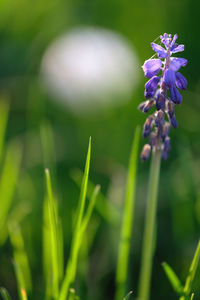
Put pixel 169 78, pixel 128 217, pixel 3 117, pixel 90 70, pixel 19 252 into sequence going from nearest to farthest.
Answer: pixel 169 78 → pixel 128 217 → pixel 19 252 → pixel 3 117 → pixel 90 70

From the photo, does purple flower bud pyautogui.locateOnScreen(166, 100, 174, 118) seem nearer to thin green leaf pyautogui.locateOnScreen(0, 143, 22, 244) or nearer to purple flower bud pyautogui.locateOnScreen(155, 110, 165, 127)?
purple flower bud pyautogui.locateOnScreen(155, 110, 165, 127)

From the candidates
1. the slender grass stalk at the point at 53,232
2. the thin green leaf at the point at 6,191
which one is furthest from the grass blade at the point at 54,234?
the thin green leaf at the point at 6,191

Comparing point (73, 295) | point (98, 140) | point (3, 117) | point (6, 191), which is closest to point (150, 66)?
point (73, 295)

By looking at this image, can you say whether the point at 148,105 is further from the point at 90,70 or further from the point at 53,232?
the point at 90,70

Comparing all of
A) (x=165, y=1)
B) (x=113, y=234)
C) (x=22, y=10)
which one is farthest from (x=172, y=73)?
(x=22, y=10)

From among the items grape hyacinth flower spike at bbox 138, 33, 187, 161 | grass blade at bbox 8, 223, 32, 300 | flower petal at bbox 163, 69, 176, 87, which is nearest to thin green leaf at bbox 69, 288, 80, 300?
grass blade at bbox 8, 223, 32, 300

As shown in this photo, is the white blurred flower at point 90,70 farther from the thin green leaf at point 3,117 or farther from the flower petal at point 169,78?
the flower petal at point 169,78

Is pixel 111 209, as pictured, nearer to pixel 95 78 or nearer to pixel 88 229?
pixel 88 229
